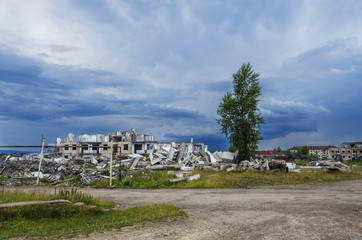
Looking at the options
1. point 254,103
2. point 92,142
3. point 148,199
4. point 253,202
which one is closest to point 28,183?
point 148,199

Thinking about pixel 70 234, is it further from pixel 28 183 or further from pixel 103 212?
pixel 28 183

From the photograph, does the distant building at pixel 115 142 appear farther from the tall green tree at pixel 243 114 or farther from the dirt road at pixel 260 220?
the dirt road at pixel 260 220

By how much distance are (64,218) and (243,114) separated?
25214mm

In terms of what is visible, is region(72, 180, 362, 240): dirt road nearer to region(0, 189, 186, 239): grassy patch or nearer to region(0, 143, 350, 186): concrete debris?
region(0, 189, 186, 239): grassy patch

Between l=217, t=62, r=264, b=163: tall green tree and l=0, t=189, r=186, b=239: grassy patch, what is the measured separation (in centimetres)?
2234

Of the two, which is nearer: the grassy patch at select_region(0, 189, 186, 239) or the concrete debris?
the grassy patch at select_region(0, 189, 186, 239)

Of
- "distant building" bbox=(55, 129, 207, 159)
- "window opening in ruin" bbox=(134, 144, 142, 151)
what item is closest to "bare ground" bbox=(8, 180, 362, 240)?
"distant building" bbox=(55, 129, 207, 159)

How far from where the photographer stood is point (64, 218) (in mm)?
7938

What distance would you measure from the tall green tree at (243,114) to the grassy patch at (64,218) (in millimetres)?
22337

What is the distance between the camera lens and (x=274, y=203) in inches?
386

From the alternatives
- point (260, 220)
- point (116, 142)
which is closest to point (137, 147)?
point (116, 142)

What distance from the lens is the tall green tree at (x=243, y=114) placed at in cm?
2931

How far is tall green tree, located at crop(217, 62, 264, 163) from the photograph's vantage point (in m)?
29.3

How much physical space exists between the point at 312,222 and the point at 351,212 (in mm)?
2379
